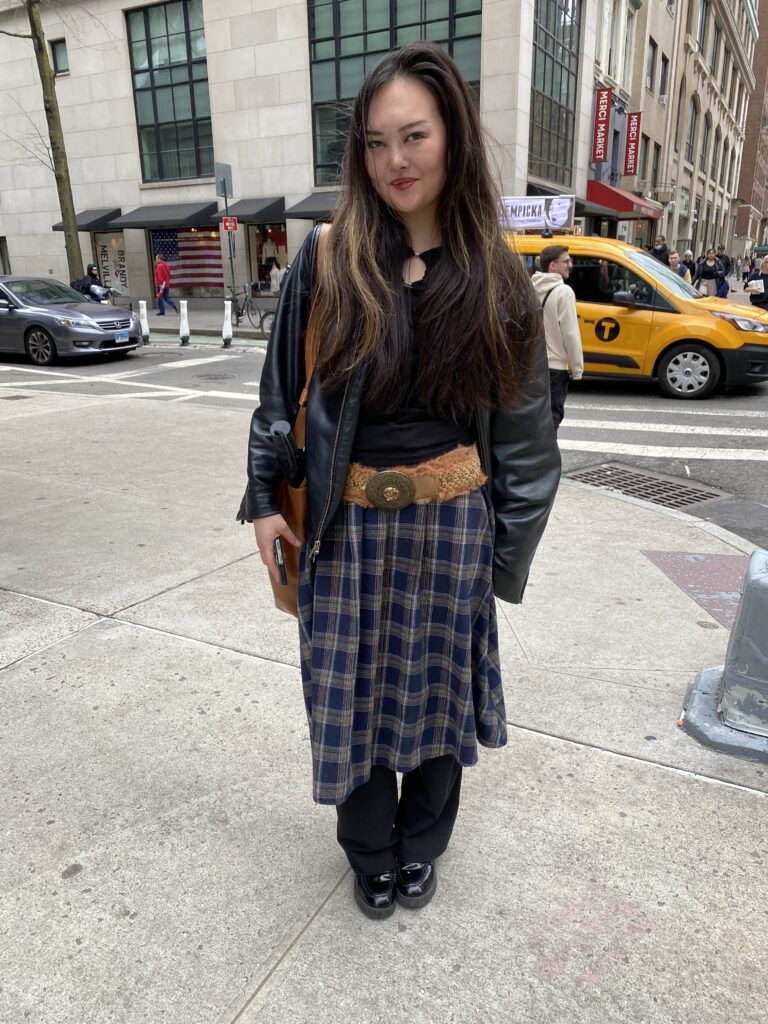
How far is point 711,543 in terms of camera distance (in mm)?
4684

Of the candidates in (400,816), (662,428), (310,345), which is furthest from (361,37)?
(400,816)

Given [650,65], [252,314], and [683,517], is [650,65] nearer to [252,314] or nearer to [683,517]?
[252,314]

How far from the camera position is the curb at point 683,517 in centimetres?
466

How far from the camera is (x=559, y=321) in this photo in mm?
6258

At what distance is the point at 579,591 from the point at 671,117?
132 feet

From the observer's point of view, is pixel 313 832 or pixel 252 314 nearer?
pixel 313 832

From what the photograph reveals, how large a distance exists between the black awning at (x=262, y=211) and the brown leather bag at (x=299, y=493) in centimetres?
2260

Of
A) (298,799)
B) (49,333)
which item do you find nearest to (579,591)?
(298,799)

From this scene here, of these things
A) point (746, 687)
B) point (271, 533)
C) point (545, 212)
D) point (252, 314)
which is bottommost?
point (746, 687)

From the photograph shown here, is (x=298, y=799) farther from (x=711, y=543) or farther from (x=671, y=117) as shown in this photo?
(x=671, y=117)

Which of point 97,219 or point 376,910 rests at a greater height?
point 97,219

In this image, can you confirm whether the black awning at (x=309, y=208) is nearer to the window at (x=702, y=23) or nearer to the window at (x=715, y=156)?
the window at (x=702, y=23)

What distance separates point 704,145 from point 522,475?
56.5m

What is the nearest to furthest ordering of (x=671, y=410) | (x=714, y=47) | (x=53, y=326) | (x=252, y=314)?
(x=671, y=410), (x=53, y=326), (x=252, y=314), (x=714, y=47)
